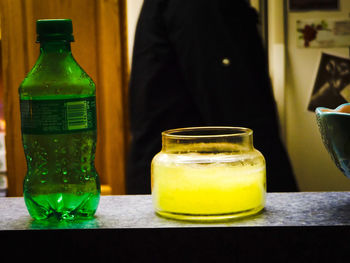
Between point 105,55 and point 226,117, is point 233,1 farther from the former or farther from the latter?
point 105,55

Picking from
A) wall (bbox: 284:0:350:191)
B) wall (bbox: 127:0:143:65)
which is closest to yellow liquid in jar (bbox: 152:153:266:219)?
wall (bbox: 284:0:350:191)

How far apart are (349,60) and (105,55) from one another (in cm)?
103

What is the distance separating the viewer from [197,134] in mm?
771

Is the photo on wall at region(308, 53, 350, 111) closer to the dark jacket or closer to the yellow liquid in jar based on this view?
the dark jacket

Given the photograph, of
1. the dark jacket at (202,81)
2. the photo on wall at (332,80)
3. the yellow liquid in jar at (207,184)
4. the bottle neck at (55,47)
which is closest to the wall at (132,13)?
the dark jacket at (202,81)

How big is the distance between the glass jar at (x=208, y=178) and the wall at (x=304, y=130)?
148 cm

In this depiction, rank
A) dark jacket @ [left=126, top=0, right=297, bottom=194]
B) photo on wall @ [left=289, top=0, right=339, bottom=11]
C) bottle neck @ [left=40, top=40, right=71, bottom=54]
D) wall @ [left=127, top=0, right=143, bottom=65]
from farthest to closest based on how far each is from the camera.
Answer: wall @ [left=127, top=0, right=143, bottom=65]
photo on wall @ [left=289, top=0, right=339, bottom=11]
dark jacket @ [left=126, top=0, right=297, bottom=194]
bottle neck @ [left=40, top=40, right=71, bottom=54]

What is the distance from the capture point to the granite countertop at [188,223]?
0.69 m

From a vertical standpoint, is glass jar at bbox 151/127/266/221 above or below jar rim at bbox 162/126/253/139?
below

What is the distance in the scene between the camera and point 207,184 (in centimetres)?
68

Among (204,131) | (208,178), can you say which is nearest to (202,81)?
(204,131)

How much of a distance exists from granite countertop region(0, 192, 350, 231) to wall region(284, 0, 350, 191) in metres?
1.36

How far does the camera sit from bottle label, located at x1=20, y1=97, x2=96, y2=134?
2.30ft

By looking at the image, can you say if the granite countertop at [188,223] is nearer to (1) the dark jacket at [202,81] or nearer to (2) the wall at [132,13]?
(1) the dark jacket at [202,81]
